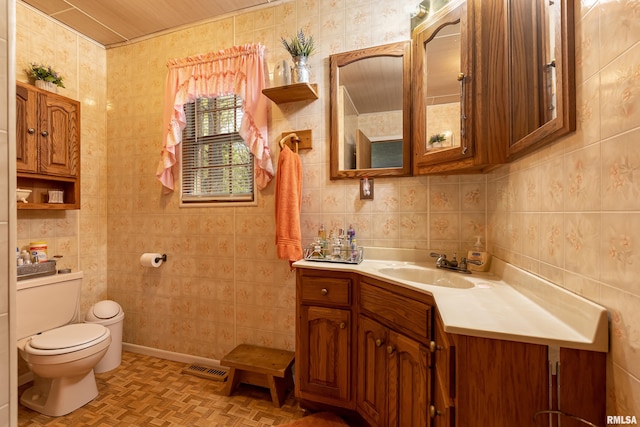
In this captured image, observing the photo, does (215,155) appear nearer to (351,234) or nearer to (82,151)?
(82,151)

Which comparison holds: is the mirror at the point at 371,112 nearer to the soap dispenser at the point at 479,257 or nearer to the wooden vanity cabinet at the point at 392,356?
the soap dispenser at the point at 479,257

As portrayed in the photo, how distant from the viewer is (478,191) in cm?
154

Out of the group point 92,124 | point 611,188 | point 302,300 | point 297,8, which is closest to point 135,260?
point 92,124

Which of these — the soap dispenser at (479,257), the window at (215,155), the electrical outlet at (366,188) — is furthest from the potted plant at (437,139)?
the window at (215,155)

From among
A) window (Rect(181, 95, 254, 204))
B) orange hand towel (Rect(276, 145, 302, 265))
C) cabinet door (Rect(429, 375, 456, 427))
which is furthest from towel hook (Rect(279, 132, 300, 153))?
cabinet door (Rect(429, 375, 456, 427))

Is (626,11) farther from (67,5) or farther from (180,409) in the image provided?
(67,5)

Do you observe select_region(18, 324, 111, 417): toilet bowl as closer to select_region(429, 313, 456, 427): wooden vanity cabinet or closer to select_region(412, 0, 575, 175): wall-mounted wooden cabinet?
select_region(429, 313, 456, 427): wooden vanity cabinet

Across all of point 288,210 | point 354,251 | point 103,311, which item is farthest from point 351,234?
point 103,311

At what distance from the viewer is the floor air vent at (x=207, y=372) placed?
1.91 meters

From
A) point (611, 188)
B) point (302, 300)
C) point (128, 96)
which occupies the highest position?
point (128, 96)

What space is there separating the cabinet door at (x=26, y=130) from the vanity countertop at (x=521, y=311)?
2.35 metres

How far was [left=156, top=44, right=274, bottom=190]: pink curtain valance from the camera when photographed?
6.19ft

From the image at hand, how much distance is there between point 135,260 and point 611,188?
113 inches

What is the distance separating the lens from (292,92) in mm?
1744
